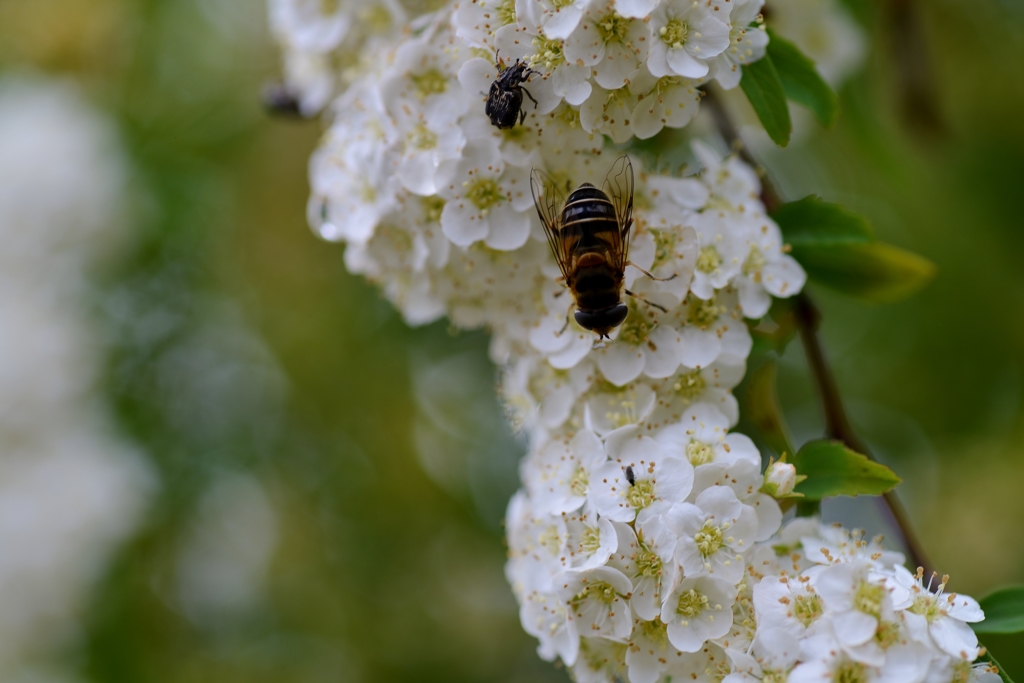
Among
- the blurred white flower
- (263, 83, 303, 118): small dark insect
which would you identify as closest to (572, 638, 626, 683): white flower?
(263, 83, 303, 118): small dark insect

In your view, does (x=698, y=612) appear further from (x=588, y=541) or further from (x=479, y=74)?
(x=479, y=74)

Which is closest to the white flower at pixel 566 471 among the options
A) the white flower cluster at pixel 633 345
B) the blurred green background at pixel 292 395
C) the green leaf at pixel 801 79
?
the white flower cluster at pixel 633 345

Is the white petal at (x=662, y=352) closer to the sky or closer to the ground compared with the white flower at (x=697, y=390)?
closer to the sky

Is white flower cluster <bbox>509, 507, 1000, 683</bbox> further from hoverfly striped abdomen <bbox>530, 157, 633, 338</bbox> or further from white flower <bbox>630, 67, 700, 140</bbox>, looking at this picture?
white flower <bbox>630, 67, 700, 140</bbox>

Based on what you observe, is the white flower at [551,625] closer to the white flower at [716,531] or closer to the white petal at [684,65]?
the white flower at [716,531]

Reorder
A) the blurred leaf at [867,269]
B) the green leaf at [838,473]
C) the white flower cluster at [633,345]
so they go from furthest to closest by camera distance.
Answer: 1. the blurred leaf at [867,269]
2. the green leaf at [838,473]
3. the white flower cluster at [633,345]

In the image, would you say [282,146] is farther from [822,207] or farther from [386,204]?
[822,207]

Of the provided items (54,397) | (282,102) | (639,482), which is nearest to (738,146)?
(639,482)
